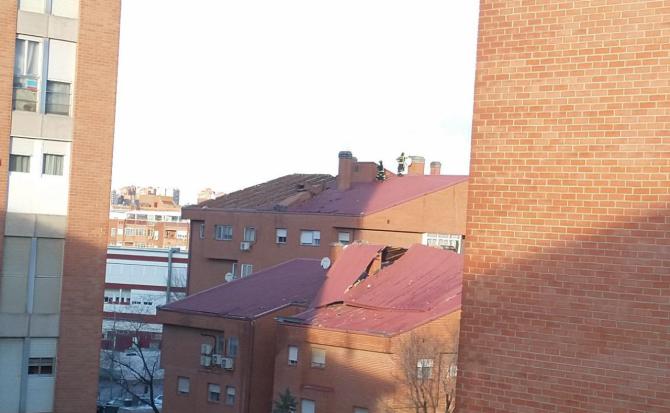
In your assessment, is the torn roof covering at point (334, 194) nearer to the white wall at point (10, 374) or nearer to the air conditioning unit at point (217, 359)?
the air conditioning unit at point (217, 359)

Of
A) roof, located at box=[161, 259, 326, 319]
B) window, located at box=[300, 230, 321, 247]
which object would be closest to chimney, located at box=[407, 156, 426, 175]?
window, located at box=[300, 230, 321, 247]

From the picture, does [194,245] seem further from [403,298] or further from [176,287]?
[403,298]

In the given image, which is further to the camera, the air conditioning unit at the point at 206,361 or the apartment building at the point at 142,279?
the apartment building at the point at 142,279

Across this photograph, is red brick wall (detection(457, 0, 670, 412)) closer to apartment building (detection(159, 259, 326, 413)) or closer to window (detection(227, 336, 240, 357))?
apartment building (detection(159, 259, 326, 413))

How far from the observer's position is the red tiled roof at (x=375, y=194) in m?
62.8

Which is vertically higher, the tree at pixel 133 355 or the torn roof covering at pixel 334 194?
the torn roof covering at pixel 334 194

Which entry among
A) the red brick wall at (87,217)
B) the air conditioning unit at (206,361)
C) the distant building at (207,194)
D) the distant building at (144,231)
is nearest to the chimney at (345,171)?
the air conditioning unit at (206,361)

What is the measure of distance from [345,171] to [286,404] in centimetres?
2964

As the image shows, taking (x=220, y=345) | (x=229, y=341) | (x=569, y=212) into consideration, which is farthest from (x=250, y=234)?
(x=569, y=212)

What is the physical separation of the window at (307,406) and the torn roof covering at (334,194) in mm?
21873

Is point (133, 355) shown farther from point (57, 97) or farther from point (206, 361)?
point (57, 97)

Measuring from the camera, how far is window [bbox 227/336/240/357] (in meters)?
44.8

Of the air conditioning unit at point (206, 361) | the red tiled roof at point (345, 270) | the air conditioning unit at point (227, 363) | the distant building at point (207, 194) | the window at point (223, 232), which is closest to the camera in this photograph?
the air conditioning unit at point (227, 363)

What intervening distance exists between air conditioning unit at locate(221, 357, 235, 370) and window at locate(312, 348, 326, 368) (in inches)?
199
